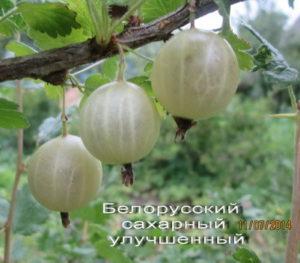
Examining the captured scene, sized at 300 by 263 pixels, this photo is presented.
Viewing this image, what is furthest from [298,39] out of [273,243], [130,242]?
[130,242]

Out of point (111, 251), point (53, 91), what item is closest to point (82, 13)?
point (53, 91)

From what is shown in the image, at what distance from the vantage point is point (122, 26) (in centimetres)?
75

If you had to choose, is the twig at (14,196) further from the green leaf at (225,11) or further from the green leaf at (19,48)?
the green leaf at (225,11)

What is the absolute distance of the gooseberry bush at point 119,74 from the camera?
63 cm

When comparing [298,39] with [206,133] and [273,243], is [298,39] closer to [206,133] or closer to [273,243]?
[206,133]

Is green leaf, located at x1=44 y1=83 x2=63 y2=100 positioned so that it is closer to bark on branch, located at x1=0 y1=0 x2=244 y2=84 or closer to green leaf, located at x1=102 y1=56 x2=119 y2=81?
green leaf, located at x1=102 y1=56 x2=119 y2=81

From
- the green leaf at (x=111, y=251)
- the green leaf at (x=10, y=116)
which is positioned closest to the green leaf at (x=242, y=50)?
the green leaf at (x=10, y=116)

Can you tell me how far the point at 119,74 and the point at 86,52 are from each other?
0.05m

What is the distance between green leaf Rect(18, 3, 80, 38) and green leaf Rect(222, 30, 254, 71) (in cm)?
24

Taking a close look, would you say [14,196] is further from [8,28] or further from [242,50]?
[242,50]

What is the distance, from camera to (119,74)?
0.69m

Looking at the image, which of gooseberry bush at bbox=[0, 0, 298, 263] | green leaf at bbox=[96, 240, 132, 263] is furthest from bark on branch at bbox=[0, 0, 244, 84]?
green leaf at bbox=[96, 240, 132, 263]

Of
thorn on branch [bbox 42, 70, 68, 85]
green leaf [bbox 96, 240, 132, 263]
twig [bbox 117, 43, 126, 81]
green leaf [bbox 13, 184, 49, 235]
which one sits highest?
twig [bbox 117, 43, 126, 81]

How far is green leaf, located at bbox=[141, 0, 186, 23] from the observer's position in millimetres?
803
